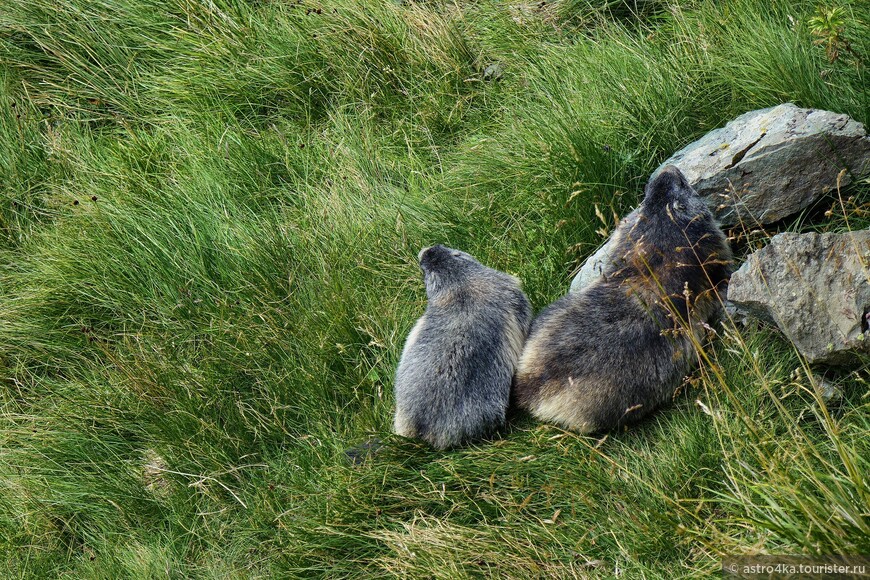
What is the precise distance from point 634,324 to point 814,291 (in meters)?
1.02

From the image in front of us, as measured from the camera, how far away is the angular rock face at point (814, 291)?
4.62m

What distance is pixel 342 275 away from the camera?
6191 millimetres

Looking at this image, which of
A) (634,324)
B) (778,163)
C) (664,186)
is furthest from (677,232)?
(778,163)

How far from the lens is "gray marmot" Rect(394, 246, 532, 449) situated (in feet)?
16.9

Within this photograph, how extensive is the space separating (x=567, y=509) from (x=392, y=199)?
3.00 meters

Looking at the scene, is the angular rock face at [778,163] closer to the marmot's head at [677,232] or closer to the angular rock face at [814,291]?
the marmot's head at [677,232]

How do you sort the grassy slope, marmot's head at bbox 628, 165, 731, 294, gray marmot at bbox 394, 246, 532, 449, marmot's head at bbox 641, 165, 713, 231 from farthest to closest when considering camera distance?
marmot's head at bbox 641, 165, 713, 231
marmot's head at bbox 628, 165, 731, 294
gray marmot at bbox 394, 246, 532, 449
the grassy slope

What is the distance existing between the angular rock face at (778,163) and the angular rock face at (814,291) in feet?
2.06

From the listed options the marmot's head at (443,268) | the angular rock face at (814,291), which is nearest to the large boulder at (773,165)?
the angular rock face at (814,291)

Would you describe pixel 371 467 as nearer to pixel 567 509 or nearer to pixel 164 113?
pixel 567 509

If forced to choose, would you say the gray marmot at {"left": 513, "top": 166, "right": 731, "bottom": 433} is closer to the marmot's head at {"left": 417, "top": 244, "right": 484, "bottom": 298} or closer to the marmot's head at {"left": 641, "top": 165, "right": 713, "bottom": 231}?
the marmot's head at {"left": 641, "top": 165, "right": 713, "bottom": 231}

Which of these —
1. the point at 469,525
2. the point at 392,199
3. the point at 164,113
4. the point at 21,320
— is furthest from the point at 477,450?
the point at 164,113

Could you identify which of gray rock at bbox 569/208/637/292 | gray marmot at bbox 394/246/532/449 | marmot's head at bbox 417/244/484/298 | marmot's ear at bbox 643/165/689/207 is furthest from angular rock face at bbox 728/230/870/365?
marmot's head at bbox 417/244/484/298

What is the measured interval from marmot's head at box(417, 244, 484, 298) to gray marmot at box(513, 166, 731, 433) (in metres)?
0.64
